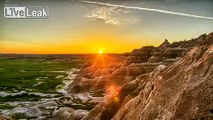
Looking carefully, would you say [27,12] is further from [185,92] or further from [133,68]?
[133,68]

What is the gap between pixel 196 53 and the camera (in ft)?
12.3

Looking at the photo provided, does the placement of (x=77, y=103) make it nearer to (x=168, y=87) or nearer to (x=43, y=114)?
(x=43, y=114)

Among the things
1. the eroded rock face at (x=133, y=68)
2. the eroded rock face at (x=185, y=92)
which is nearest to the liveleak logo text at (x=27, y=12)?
the eroded rock face at (x=185, y=92)

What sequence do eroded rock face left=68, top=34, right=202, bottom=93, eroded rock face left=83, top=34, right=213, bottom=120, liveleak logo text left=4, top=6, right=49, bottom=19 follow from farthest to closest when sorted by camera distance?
eroded rock face left=68, top=34, right=202, bottom=93 < liveleak logo text left=4, top=6, right=49, bottom=19 < eroded rock face left=83, top=34, right=213, bottom=120

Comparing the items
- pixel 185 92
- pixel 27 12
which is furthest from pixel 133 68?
pixel 185 92

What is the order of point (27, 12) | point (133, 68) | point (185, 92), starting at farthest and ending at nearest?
point (133, 68) → point (27, 12) → point (185, 92)

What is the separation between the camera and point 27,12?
7.30 metres

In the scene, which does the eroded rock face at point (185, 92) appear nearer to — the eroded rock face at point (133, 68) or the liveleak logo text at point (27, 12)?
the liveleak logo text at point (27, 12)

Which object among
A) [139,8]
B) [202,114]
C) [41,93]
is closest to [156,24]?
[139,8]

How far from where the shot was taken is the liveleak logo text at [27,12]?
732 centimetres

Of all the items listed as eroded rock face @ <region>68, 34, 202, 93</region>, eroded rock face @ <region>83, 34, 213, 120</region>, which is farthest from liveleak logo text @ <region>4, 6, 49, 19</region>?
eroded rock face @ <region>68, 34, 202, 93</region>

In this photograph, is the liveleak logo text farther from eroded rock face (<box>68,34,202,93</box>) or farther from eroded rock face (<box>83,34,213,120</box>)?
eroded rock face (<box>68,34,202,93</box>)

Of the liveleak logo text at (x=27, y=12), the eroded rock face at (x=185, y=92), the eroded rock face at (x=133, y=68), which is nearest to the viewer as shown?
the eroded rock face at (x=185, y=92)

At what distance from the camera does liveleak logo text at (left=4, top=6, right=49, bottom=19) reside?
24.0ft
